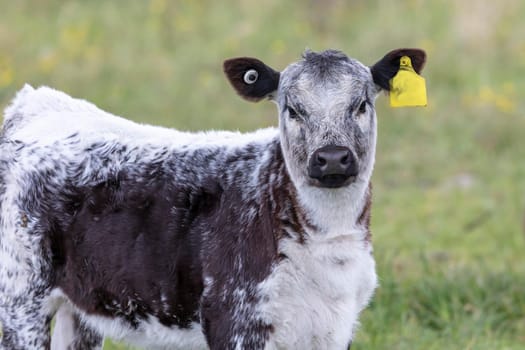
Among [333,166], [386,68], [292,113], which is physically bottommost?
[333,166]

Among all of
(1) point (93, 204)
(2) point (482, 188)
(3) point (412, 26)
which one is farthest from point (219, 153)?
(3) point (412, 26)

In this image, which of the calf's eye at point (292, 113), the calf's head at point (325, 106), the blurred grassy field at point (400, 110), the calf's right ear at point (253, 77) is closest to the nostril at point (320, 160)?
the calf's head at point (325, 106)

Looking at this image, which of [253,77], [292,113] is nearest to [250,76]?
[253,77]

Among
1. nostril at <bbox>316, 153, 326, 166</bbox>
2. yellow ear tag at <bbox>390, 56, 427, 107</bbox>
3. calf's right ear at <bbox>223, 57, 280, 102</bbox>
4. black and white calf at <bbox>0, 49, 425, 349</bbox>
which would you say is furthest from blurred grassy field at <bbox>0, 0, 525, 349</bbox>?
nostril at <bbox>316, 153, 326, 166</bbox>

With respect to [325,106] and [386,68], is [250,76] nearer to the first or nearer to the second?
[325,106]

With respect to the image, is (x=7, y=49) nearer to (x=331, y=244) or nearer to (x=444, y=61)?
(x=444, y=61)

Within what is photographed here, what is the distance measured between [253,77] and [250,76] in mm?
18

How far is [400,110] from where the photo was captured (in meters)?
11.8

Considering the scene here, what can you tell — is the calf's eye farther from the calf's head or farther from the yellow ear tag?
the yellow ear tag

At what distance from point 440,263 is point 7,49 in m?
6.62

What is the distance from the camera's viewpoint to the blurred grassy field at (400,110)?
7219 mm

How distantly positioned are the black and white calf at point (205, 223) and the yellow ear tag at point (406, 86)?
42mm

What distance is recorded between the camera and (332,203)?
480 cm

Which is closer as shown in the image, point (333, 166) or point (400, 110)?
point (333, 166)
